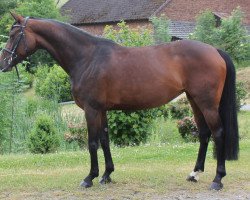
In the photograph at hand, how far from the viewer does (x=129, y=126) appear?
1213 centimetres

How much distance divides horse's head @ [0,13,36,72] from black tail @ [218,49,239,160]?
275cm

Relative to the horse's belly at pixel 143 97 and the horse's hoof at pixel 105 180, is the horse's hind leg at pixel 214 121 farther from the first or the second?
the horse's hoof at pixel 105 180

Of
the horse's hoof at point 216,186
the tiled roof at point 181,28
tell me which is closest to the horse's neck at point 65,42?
the horse's hoof at point 216,186

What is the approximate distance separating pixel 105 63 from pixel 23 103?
20.2ft

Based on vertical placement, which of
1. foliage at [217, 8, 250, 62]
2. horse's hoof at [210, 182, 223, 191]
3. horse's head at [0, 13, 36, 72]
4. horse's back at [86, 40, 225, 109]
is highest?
foliage at [217, 8, 250, 62]

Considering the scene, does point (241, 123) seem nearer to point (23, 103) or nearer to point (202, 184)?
point (23, 103)

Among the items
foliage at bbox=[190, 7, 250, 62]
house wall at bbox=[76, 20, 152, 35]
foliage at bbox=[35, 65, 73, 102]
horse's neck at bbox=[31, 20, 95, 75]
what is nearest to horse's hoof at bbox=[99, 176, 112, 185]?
horse's neck at bbox=[31, 20, 95, 75]

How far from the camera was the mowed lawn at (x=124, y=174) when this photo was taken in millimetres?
7277

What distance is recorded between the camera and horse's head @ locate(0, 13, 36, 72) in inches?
289

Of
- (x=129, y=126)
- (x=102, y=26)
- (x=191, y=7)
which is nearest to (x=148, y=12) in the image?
(x=191, y=7)

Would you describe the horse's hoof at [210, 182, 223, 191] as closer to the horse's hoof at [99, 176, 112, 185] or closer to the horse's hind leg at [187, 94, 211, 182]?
the horse's hind leg at [187, 94, 211, 182]

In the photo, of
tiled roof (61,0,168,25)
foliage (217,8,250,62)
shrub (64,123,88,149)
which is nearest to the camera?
shrub (64,123,88,149)

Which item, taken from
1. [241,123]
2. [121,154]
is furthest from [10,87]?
[241,123]

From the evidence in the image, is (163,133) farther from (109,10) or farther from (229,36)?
(109,10)
